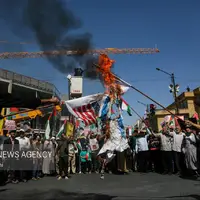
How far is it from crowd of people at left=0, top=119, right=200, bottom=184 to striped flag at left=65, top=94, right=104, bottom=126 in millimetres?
2085

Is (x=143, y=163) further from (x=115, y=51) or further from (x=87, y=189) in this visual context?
(x=115, y=51)

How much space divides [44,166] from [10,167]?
2106 mm

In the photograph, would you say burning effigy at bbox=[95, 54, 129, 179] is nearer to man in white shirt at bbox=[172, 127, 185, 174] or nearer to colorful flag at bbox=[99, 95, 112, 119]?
colorful flag at bbox=[99, 95, 112, 119]

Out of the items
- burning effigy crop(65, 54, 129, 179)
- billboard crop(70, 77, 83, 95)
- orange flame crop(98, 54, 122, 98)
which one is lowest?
burning effigy crop(65, 54, 129, 179)

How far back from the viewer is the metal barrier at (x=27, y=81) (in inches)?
1337

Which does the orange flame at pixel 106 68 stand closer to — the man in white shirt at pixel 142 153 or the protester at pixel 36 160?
the man in white shirt at pixel 142 153

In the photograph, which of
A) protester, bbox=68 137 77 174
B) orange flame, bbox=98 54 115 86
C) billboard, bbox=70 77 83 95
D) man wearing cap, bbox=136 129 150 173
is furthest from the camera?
billboard, bbox=70 77 83 95

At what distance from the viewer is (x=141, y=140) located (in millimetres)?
11156

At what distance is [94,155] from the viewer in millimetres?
11578

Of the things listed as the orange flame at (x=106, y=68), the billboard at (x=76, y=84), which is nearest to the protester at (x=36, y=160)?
the orange flame at (x=106, y=68)

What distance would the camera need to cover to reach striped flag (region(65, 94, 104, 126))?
28.2ft

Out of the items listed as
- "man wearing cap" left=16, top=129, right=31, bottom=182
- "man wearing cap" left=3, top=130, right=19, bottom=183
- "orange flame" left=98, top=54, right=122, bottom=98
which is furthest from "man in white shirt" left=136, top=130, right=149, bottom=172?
"man wearing cap" left=3, top=130, right=19, bottom=183

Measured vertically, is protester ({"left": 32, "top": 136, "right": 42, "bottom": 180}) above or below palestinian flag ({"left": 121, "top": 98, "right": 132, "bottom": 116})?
below

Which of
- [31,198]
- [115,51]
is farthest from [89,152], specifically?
[115,51]
